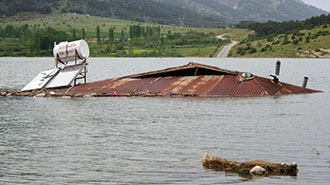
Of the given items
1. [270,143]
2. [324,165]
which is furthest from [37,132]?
[324,165]

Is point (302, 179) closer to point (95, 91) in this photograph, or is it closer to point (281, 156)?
point (281, 156)

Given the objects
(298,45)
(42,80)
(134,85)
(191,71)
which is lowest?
(42,80)

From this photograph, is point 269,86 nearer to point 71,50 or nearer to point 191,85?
point 191,85

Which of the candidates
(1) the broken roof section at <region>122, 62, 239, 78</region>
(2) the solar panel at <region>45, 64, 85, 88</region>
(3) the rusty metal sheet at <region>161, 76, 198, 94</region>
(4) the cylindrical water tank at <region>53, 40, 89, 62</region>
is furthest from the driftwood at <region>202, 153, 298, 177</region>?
(4) the cylindrical water tank at <region>53, 40, 89, 62</region>

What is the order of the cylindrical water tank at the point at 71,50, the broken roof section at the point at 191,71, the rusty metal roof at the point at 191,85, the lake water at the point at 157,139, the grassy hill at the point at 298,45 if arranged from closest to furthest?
the lake water at the point at 157,139, the rusty metal roof at the point at 191,85, the broken roof section at the point at 191,71, the cylindrical water tank at the point at 71,50, the grassy hill at the point at 298,45

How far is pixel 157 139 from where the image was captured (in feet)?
93.7

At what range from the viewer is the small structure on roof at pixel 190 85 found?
47625 mm

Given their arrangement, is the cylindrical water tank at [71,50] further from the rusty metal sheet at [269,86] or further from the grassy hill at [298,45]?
the grassy hill at [298,45]

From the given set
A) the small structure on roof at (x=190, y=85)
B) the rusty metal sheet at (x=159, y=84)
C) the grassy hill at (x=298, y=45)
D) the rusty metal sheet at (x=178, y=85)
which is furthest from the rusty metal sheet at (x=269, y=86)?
the grassy hill at (x=298, y=45)

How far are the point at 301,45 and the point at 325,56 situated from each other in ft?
25.8

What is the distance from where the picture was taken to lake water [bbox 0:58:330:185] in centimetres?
2078

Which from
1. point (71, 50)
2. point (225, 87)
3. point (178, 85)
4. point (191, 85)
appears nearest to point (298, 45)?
point (71, 50)

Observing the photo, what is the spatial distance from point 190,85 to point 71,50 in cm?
1437

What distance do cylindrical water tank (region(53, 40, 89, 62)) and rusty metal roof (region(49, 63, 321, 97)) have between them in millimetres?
3458
